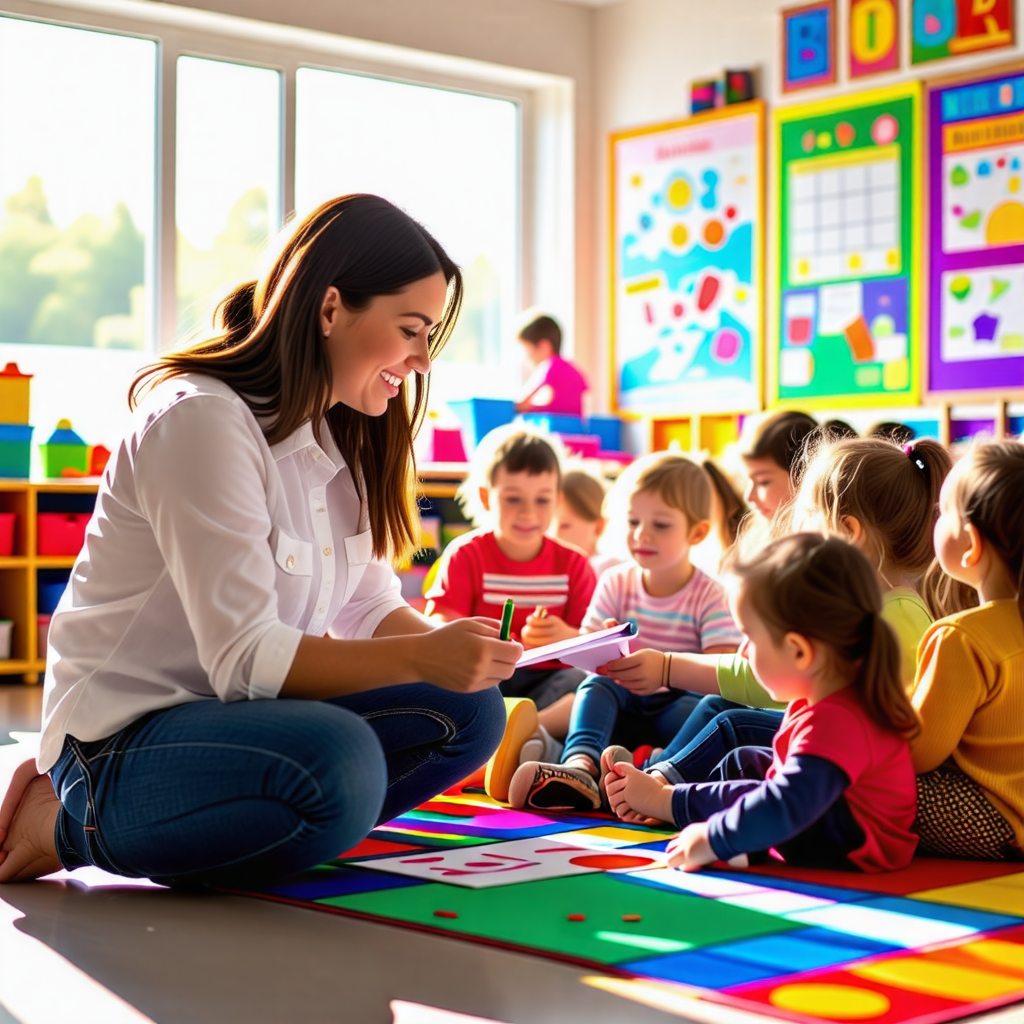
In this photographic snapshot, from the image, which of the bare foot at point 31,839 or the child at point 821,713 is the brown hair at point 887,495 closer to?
the child at point 821,713

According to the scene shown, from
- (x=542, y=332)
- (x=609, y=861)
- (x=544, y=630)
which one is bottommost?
(x=609, y=861)

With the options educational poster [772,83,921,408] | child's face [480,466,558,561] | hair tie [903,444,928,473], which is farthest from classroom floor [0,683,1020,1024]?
educational poster [772,83,921,408]

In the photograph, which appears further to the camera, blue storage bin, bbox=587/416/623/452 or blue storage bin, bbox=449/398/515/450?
blue storage bin, bbox=587/416/623/452

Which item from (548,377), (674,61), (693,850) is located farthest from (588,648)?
(674,61)

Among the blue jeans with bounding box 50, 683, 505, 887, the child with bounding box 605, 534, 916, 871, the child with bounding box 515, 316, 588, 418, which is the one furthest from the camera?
the child with bounding box 515, 316, 588, 418

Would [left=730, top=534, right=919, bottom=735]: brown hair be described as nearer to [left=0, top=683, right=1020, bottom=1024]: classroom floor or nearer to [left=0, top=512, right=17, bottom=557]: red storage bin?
[left=0, top=683, right=1020, bottom=1024]: classroom floor

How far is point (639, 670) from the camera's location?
6.75ft

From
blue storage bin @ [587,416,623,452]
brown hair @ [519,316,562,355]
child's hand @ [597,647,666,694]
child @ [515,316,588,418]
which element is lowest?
child's hand @ [597,647,666,694]

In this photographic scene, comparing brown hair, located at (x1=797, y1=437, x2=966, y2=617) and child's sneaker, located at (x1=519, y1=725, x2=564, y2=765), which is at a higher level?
brown hair, located at (x1=797, y1=437, x2=966, y2=617)

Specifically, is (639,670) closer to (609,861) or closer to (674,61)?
(609,861)

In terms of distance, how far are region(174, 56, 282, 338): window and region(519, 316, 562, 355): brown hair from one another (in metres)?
0.99

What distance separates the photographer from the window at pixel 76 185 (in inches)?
187

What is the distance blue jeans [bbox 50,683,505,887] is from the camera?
4.72 ft

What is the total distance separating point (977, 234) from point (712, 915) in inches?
141
